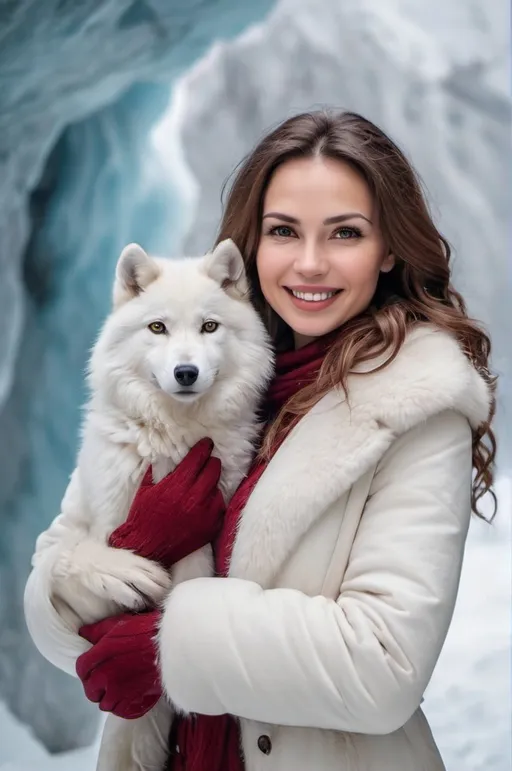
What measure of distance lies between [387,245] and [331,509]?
594 mm

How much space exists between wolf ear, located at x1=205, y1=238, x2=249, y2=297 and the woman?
5cm

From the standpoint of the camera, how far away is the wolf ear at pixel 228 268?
1.67 metres

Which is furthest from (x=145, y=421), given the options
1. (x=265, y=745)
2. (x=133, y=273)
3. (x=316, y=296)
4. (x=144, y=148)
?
(x=144, y=148)

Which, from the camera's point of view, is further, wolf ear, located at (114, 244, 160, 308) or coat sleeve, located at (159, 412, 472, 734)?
wolf ear, located at (114, 244, 160, 308)

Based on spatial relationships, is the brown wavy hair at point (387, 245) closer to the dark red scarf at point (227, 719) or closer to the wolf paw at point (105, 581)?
the dark red scarf at point (227, 719)

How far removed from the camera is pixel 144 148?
3.33m

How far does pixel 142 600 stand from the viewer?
4.83 feet

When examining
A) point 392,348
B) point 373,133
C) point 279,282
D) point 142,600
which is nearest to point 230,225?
point 279,282

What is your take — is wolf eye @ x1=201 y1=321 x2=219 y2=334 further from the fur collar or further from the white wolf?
the fur collar

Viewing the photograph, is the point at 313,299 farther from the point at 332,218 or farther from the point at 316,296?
the point at 332,218

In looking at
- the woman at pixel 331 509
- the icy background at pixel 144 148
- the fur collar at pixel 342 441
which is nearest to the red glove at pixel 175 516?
the woman at pixel 331 509

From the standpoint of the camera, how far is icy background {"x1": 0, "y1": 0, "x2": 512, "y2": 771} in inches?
125

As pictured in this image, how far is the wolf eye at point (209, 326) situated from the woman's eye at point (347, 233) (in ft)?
1.07

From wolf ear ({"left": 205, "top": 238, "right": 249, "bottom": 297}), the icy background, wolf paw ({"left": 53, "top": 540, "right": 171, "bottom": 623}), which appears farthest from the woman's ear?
the icy background
